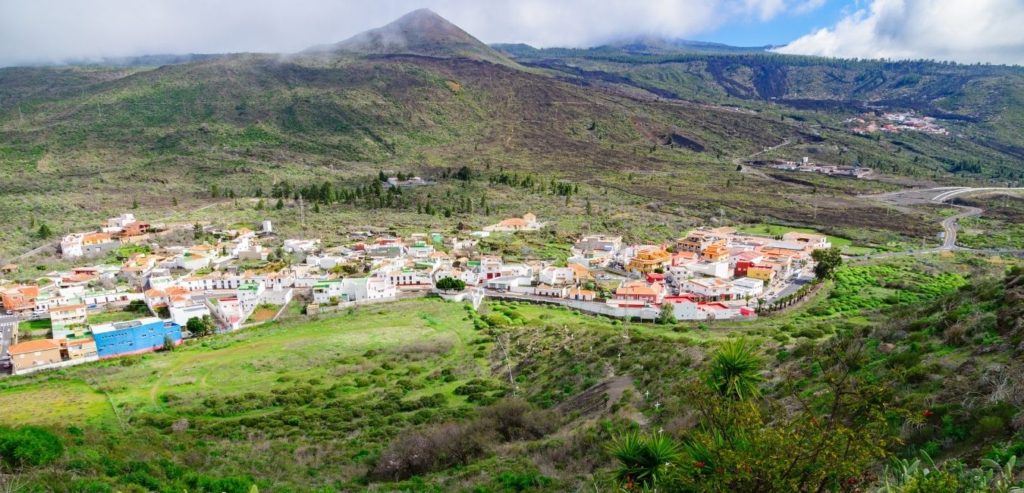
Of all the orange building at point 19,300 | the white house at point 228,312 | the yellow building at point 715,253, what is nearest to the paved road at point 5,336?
the orange building at point 19,300

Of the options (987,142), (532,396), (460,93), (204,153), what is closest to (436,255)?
(532,396)

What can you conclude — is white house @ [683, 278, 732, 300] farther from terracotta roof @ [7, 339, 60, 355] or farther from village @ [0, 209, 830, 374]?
terracotta roof @ [7, 339, 60, 355]

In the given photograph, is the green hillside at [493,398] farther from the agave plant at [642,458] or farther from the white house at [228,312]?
the white house at [228,312]

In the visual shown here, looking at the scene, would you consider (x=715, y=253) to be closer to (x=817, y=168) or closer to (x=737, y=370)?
(x=737, y=370)

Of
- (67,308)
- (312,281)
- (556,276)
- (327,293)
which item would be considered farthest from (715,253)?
(67,308)

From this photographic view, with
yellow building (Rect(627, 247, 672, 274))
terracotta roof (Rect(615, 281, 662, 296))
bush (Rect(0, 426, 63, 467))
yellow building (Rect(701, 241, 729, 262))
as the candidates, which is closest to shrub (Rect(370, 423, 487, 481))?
bush (Rect(0, 426, 63, 467))

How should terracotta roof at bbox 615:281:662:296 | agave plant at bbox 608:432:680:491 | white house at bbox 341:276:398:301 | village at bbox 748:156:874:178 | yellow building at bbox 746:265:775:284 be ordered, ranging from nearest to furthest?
1. agave plant at bbox 608:432:680:491
2. terracotta roof at bbox 615:281:662:296
3. white house at bbox 341:276:398:301
4. yellow building at bbox 746:265:775:284
5. village at bbox 748:156:874:178
